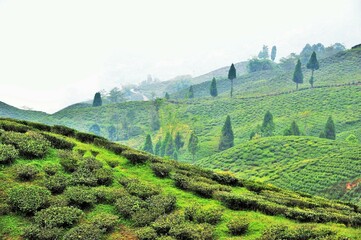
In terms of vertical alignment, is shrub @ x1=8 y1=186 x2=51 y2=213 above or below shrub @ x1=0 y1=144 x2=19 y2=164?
below

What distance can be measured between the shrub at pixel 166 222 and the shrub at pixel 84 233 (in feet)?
6.64

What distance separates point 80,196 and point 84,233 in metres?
2.54

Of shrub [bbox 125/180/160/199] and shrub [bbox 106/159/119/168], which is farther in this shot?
shrub [bbox 106/159/119/168]

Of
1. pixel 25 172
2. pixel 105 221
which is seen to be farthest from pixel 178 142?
pixel 105 221

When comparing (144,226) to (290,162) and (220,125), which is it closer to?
(290,162)

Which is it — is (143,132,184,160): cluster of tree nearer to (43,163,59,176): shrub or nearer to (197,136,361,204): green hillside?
(197,136,361,204): green hillside

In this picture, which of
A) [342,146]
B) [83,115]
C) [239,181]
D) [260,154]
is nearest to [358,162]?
[342,146]

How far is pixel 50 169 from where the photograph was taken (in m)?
15.9

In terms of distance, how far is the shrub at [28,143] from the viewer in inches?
666

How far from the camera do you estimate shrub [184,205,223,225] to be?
13539mm

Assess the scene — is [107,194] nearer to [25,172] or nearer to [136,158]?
[25,172]

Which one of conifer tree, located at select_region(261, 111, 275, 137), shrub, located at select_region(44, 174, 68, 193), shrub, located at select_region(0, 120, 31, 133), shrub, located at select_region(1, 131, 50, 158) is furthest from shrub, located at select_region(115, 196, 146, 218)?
conifer tree, located at select_region(261, 111, 275, 137)

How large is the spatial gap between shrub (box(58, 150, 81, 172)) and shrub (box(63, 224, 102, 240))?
482 centimetres

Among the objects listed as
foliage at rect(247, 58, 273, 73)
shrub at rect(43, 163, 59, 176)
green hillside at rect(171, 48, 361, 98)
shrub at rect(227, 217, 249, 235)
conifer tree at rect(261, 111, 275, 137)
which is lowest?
conifer tree at rect(261, 111, 275, 137)
